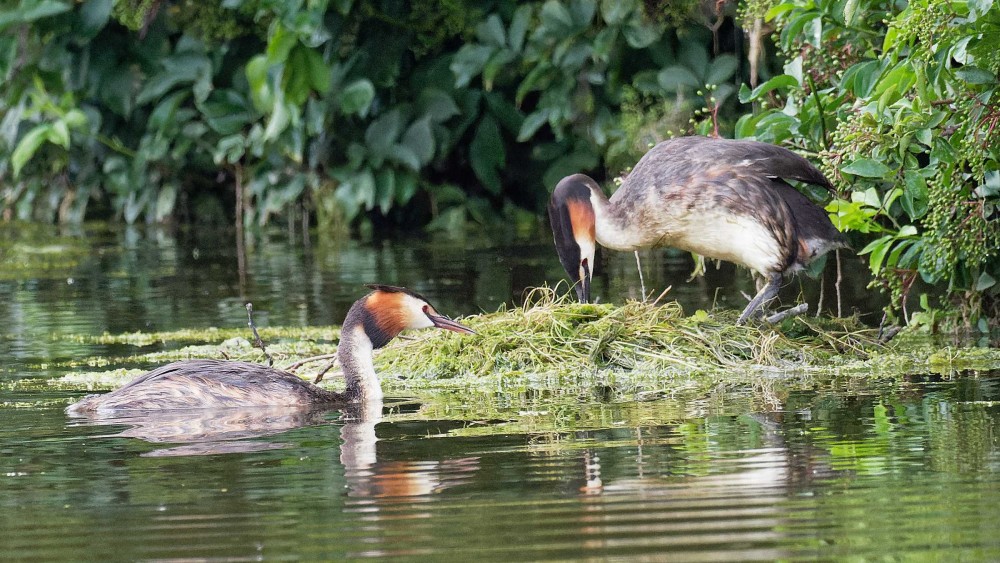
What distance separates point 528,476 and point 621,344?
9.16 feet

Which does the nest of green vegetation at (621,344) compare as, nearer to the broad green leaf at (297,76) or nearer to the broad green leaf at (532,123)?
the broad green leaf at (532,123)

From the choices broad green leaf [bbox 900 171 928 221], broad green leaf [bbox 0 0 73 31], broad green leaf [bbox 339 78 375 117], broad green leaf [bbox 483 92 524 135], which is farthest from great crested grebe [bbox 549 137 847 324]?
broad green leaf [bbox 0 0 73 31]

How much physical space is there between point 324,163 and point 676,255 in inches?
193

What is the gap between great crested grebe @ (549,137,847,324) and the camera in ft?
25.0

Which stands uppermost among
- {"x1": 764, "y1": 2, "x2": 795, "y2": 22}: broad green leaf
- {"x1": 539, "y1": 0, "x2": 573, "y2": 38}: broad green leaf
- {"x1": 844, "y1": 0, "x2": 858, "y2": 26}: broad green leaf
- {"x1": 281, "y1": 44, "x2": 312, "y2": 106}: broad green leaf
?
{"x1": 539, "y1": 0, "x2": 573, "y2": 38}: broad green leaf

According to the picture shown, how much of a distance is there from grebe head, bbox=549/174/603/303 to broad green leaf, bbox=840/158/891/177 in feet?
5.02

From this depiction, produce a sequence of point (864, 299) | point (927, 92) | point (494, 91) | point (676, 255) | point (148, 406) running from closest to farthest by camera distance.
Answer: point (148, 406) → point (927, 92) → point (864, 299) → point (676, 255) → point (494, 91)

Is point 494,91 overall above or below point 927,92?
above

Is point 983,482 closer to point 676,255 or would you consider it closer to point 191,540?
point 191,540

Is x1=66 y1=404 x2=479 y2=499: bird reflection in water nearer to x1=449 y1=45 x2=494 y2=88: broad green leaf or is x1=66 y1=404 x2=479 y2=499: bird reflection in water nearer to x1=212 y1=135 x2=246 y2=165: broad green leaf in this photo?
x1=449 y1=45 x2=494 y2=88: broad green leaf

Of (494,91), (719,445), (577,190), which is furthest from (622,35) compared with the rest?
(719,445)

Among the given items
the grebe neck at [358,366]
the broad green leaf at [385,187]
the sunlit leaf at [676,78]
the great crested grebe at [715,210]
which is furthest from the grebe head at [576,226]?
the broad green leaf at [385,187]

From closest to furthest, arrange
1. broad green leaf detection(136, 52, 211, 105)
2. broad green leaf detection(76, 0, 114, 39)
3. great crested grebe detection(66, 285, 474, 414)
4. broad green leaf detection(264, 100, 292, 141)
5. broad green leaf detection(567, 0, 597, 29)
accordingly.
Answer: great crested grebe detection(66, 285, 474, 414)
broad green leaf detection(567, 0, 597, 29)
broad green leaf detection(264, 100, 292, 141)
broad green leaf detection(76, 0, 114, 39)
broad green leaf detection(136, 52, 211, 105)

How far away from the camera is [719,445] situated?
5000mm
